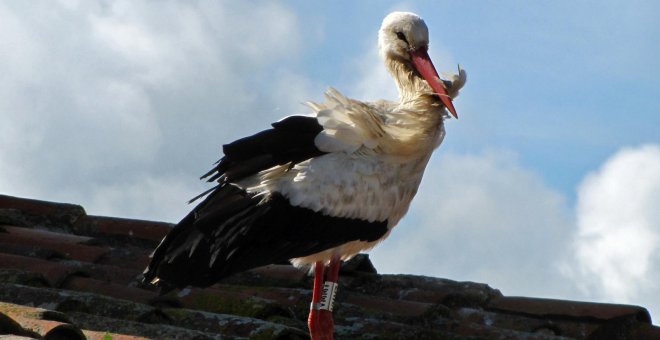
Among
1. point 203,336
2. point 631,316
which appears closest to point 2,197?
point 203,336

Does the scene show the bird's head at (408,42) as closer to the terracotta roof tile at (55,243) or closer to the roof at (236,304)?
the roof at (236,304)

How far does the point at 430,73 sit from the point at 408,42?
0.65 ft

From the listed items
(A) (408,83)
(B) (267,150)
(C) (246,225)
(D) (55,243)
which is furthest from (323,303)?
(D) (55,243)

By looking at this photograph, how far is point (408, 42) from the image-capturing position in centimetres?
601

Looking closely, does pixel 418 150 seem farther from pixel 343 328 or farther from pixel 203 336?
pixel 203 336

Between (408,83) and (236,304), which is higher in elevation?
(408,83)

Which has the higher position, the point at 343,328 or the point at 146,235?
the point at 146,235

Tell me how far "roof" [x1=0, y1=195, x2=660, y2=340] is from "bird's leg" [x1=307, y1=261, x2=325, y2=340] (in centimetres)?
12

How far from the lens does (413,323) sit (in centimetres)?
571

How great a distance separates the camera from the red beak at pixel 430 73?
571 cm

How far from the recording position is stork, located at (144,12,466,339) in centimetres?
515

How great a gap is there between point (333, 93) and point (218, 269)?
91cm

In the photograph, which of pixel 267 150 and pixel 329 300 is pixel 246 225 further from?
pixel 329 300

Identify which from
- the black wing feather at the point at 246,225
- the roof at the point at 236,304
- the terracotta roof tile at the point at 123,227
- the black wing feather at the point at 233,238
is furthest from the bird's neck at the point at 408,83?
the terracotta roof tile at the point at 123,227
